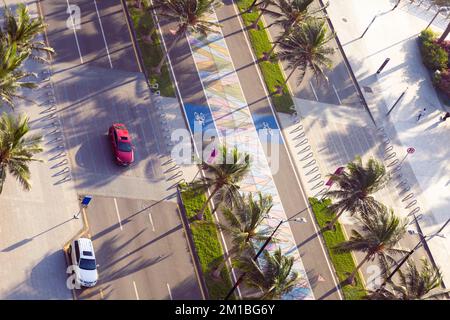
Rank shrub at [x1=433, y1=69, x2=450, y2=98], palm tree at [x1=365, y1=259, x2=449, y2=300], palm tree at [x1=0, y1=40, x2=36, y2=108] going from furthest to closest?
shrub at [x1=433, y1=69, x2=450, y2=98] < palm tree at [x1=365, y1=259, x2=449, y2=300] < palm tree at [x1=0, y1=40, x2=36, y2=108]

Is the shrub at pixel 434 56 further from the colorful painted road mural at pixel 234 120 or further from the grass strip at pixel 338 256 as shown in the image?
the grass strip at pixel 338 256

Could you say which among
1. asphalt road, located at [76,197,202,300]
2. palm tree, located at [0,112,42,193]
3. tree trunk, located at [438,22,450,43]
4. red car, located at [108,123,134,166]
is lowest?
asphalt road, located at [76,197,202,300]

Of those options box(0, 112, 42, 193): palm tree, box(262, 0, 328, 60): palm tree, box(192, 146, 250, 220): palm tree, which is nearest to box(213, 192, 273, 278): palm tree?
box(192, 146, 250, 220): palm tree

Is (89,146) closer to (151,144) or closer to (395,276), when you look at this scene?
(151,144)

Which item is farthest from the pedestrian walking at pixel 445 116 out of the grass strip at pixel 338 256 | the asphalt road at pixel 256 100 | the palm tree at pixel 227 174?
the palm tree at pixel 227 174

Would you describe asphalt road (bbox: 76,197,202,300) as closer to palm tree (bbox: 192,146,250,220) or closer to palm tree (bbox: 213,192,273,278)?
palm tree (bbox: 192,146,250,220)

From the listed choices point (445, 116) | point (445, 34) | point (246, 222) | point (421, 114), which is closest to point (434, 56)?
point (445, 34)

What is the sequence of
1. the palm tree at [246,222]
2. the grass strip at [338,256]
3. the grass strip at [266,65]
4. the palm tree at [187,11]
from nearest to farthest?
the palm tree at [246,222], the grass strip at [338,256], the palm tree at [187,11], the grass strip at [266,65]
